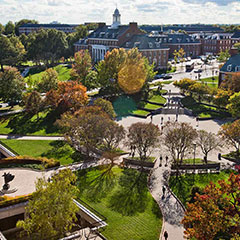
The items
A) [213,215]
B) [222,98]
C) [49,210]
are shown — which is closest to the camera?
[213,215]

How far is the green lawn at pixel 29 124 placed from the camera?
5203 cm

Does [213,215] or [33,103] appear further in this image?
[33,103]

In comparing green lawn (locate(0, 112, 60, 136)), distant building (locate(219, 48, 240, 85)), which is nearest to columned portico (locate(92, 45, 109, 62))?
distant building (locate(219, 48, 240, 85))

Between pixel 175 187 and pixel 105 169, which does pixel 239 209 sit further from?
pixel 105 169

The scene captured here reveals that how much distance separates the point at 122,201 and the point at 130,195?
53.3 inches

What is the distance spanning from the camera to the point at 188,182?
34.5m

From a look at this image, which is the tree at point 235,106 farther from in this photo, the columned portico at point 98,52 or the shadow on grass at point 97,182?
the columned portico at point 98,52

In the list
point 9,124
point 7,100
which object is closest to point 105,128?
point 9,124

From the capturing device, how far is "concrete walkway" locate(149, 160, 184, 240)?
86.3ft

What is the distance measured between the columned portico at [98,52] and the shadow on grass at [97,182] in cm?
7300

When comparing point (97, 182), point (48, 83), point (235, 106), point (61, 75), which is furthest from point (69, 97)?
point (61, 75)

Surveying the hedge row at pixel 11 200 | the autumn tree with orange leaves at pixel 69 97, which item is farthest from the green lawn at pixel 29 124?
the hedge row at pixel 11 200

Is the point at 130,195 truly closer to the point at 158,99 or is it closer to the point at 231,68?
the point at 158,99

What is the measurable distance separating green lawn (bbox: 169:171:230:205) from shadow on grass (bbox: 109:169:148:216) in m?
3.00
